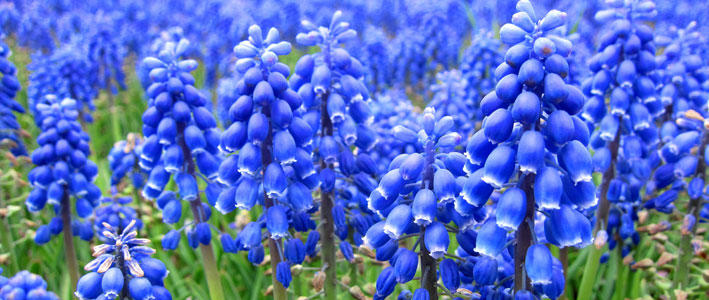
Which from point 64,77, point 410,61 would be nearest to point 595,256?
point 410,61

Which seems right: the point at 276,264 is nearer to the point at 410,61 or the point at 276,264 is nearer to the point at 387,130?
the point at 387,130

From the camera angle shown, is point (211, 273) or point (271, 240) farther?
point (211, 273)

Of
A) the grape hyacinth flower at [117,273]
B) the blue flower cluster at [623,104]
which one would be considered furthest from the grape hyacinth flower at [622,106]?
the grape hyacinth flower at [117,273]

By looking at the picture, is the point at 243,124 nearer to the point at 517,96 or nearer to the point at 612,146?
the point at 517,96

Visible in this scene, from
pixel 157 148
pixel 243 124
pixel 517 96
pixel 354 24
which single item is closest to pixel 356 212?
pixel 243 124

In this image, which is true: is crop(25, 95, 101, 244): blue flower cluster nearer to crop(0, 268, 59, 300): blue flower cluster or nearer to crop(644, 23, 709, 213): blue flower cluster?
crop(0, 268, 59, 300): blue flower cluster

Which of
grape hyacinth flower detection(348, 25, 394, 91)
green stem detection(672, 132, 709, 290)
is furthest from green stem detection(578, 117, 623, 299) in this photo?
grape hyacinth flower detection(348, 25, 394, 91)
